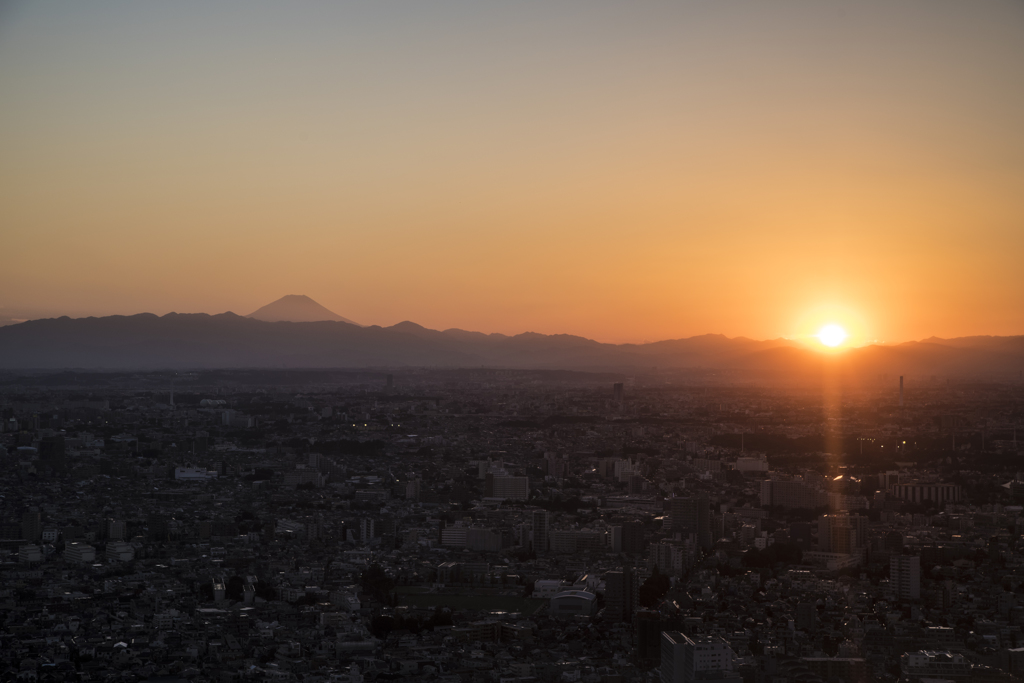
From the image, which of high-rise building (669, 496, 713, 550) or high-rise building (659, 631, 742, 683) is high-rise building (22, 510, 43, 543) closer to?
high-rise building (669, 496, 713, 550)

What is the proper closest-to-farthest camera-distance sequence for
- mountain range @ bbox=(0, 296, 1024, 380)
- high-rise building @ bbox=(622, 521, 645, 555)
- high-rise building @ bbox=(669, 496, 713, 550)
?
high-rise building @ bbox=(622, 521, 645, 555) < high-rise building @ bbox=(669, 496, 713, 550) < mountain range @ bbox=(0, 296, 1024, 380)

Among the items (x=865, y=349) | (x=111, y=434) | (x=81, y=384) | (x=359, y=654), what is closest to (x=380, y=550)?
(x=359, y=654)

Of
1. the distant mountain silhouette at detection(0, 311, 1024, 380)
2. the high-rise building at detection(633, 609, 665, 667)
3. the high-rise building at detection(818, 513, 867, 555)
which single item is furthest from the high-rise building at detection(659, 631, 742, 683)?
the distant mountain silhouette at detection(0, 311, 1024, 380)

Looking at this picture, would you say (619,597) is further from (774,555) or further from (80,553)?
(80,553)

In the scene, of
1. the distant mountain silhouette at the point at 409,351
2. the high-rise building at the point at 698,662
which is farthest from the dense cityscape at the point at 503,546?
the distant mountain silhouette at the point at 409,351

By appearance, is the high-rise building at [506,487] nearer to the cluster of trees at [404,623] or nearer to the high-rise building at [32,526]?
the high-rise building at [32,526]

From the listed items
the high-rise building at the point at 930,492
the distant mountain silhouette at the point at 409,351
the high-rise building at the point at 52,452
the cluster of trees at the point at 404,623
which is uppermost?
the distant mountain silhouette at the point at 409,351
